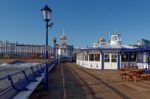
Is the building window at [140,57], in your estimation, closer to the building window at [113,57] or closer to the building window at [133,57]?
the building window at [133,57]

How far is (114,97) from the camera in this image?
12750 mm

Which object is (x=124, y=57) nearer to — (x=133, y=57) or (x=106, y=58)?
(x=133, y=57)

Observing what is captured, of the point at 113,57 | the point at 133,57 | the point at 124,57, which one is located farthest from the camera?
the point at 124,57

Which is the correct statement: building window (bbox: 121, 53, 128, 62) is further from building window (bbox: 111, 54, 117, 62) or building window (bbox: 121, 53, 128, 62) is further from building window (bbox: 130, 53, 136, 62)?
building window (bbox: 111, 54, 117, 62)


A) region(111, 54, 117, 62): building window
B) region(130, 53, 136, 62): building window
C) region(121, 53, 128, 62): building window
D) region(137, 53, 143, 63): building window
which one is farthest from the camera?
region(121, 53, 128, 62): building window

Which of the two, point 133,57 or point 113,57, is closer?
point 133,57

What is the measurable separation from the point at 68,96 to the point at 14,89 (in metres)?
3.34

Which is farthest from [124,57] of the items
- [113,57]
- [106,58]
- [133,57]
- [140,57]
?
[140,57]

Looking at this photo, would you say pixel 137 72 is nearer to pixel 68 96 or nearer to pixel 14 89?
pixel 68 96

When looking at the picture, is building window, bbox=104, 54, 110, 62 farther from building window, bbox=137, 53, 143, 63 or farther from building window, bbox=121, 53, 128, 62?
building window, bbox=137, 53, 143, 63

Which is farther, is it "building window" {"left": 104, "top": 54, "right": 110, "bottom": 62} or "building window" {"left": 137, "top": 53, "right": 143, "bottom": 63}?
"building window" {"left": 104, "top": 54, "right": 110, "bottom": 62}

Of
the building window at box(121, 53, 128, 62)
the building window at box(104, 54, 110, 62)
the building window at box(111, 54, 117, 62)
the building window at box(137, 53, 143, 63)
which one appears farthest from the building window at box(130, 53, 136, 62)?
the building window at box(104, 54, 110, 62)

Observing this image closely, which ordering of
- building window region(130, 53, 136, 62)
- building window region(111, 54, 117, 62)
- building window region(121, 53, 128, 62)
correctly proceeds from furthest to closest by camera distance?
building window region(121, 53, 128, 62), building window region(111, 54, 117, 62), building window region(130, 53, 136, 62)

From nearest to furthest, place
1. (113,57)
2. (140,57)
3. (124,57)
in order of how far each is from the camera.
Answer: (140,57) → (113,57) → (124,57)
